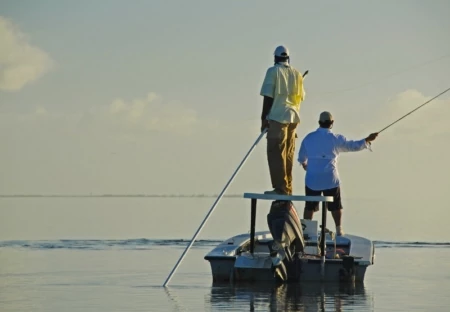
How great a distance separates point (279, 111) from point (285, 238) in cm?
157

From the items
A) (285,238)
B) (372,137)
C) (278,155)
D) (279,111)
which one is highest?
(279,111)

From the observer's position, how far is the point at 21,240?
25109mm

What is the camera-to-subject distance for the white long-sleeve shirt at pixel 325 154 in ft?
56.2

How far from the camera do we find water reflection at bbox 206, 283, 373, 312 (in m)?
13.6

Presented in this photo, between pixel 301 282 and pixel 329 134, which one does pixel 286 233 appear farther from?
pixel 329 134

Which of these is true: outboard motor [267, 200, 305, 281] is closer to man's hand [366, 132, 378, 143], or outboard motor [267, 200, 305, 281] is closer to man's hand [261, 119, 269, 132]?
man's hand [261, 119, 269, 132]

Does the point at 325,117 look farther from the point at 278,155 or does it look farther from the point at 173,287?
the point at 173,287

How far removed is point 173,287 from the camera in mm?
15875

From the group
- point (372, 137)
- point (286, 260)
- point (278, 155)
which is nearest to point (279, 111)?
point (278, 155)

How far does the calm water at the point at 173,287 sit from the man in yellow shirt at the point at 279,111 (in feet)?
4.60

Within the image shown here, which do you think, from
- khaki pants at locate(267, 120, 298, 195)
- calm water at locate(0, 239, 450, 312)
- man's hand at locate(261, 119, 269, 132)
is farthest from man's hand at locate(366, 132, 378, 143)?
calm water at locate(0, 239, 450, 312)

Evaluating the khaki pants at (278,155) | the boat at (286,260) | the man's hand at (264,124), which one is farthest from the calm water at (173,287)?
the man's hand at (264,124)

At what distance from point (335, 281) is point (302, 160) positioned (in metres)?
2.09

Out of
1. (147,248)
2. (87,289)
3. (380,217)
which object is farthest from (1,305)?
(380,217)
